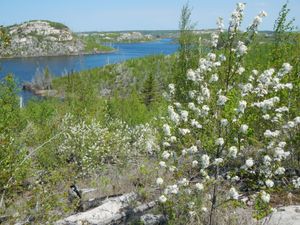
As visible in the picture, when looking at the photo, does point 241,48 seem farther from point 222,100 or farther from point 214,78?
point 222,100

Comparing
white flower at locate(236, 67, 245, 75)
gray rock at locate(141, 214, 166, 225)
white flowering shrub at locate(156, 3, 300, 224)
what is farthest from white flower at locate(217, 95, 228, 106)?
gray rock at locate(141, 214, 166, 225)

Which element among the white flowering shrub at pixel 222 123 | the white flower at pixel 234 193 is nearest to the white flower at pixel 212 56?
the white flowering shrub at pixel 222 123

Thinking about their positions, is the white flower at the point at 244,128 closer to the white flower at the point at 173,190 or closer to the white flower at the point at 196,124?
the white flower at the point at 196,124

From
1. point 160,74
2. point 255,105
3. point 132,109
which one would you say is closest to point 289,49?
point 255,105

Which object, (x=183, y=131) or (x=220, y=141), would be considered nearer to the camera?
(x=220, y=141)

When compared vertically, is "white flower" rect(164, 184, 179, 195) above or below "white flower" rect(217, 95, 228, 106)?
below

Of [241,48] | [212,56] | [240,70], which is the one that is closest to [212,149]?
[240,70]

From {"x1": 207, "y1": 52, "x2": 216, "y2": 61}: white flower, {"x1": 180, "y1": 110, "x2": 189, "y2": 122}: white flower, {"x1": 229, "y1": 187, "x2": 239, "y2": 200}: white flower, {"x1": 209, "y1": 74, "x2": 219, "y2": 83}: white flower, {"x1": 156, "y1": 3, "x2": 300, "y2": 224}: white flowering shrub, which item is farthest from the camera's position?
{"x1": 207, "y1": 52, "x2": 216, "y2": 61}: white flower

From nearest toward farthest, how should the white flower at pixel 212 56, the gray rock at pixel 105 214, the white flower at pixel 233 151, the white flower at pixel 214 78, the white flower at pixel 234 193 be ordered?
the white flower at pixel 233 151
the white flower at pixel 234 193
the white flower at pixel 214 78
the white flower at pixel 212 56
the gray rock at pixel 105 214

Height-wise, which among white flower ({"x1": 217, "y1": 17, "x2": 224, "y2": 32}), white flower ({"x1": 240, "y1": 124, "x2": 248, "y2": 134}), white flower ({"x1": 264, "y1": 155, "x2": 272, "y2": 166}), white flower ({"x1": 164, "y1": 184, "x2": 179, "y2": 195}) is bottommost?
white flower ({"x1": 164, "y1": 184, "x2": 179, "y2": 195})

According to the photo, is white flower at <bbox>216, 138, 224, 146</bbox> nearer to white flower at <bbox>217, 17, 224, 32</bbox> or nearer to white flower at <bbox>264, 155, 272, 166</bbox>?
white flower at <bbox>264, 155, 272, 166</bbox>

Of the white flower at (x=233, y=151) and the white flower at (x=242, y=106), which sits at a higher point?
the white flower at (x=242, y=106)

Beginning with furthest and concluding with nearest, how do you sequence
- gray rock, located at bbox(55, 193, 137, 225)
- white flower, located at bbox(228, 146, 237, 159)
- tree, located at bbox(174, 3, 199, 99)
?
tree, located at bbox(174, 3, 199, 99), gray rock, located at bbox(55, 193, 137, 225), white flower, located at bbox(228, 146, 237, 159)

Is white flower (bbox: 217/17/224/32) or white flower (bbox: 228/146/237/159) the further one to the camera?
white flower (bbox: 217/17/224/32)
